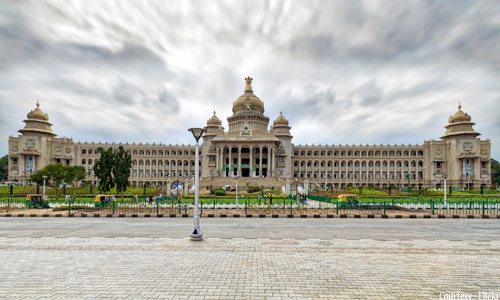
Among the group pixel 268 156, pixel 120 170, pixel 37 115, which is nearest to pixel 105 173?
pixel 120 170

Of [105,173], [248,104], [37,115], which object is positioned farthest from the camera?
[248,104]

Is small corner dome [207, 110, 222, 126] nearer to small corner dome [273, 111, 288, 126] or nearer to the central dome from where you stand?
the central dome

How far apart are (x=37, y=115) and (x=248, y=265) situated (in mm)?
88948

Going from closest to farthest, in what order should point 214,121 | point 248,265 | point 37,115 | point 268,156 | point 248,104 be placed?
point 248,265 < point 268,156 < point 37,115 < point 248,104 < point 214,121

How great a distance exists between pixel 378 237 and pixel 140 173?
274 ft

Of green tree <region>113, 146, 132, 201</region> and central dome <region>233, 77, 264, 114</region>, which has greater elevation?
central dome <region>233, 77, 264, 114</region>

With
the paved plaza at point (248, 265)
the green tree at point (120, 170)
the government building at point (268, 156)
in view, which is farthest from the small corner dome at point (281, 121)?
the paved plaza at point (248, 265)

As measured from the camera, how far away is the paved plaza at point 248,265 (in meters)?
6.50

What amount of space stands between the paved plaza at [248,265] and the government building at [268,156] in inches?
2071

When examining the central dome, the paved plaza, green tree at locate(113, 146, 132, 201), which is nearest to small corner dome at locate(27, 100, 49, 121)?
the central dome

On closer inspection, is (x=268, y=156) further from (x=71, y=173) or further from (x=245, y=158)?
(x=71, y=173)

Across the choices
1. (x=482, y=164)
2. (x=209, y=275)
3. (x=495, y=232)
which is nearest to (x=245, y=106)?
(x=482, y=164)

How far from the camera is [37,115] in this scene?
7688 centimetres

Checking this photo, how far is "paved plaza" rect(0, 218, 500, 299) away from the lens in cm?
650
